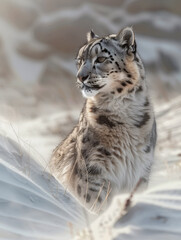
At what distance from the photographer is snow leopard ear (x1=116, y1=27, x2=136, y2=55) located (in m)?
4.74

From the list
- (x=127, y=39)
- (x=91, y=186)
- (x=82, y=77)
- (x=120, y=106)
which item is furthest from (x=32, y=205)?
(x=127, y=39)

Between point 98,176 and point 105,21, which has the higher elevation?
point 105,21

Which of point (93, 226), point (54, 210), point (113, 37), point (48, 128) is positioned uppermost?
point (48, 128)

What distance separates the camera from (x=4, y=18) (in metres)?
26.4

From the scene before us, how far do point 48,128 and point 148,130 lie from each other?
705cm

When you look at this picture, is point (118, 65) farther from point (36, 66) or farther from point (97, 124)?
point (36, 66)

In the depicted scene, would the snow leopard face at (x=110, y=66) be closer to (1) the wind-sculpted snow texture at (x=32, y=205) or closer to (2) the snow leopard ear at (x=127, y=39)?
(2) the snow leopard ear at (x=127, y=39)

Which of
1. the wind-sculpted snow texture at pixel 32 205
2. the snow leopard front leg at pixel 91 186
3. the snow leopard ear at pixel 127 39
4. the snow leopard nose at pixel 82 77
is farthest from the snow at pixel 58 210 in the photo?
the snow leopard ear at pixel 127 39

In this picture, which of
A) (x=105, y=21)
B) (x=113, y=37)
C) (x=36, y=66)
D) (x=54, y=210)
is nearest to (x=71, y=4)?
(x=105, y=21)

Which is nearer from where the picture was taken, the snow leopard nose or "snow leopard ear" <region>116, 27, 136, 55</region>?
the snow leopard nose

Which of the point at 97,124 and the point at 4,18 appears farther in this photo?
the point at 4,18

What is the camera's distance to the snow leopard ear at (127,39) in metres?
4.74

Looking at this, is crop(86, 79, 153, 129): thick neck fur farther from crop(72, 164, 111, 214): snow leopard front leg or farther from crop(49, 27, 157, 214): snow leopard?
crop(72, 164, 111, 214): snow leopard front leg

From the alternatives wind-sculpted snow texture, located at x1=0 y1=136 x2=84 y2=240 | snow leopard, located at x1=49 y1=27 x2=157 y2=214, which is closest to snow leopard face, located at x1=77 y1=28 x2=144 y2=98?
snow leopard, located at x1=49 y1=27 x2=157 y2=214
